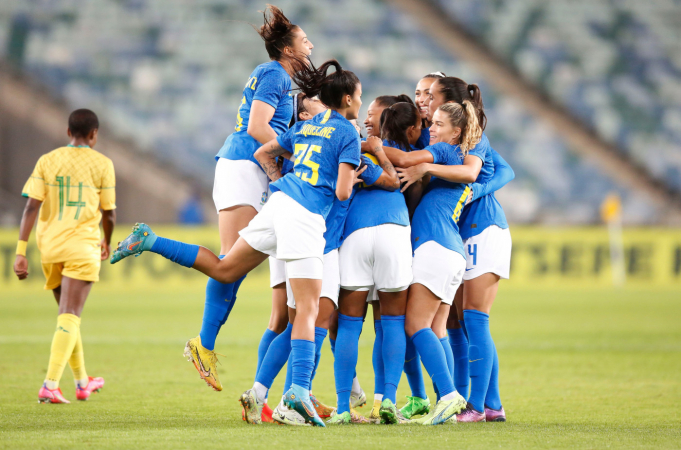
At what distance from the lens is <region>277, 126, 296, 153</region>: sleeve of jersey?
4.48 m

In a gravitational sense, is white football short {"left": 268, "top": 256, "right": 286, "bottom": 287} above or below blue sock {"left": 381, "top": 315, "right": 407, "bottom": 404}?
above

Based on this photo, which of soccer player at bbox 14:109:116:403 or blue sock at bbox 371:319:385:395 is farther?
soccer player at bbox 14:109:116:403

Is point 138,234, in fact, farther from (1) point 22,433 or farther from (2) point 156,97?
(2) point 156,97

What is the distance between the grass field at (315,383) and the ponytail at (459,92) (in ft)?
6.08

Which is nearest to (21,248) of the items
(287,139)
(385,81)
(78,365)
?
(78,365)

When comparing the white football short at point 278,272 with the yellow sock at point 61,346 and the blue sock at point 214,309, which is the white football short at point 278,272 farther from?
the yellow sock at point 61,346

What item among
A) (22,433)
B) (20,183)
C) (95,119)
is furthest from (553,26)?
(22,433)

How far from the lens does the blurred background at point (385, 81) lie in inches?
766

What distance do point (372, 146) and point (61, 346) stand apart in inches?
101

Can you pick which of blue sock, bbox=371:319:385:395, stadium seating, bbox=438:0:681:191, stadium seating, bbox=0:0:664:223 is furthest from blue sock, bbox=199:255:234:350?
stadium seating, bbox=438:0:681:191

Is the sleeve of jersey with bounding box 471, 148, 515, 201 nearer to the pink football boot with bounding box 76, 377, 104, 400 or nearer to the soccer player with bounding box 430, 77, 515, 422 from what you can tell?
the soccer player with bounding box 430, 77, 515, 422

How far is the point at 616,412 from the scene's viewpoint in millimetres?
4961

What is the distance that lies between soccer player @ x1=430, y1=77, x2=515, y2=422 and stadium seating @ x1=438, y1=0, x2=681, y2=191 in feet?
59.8

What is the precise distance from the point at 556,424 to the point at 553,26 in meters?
20.7
